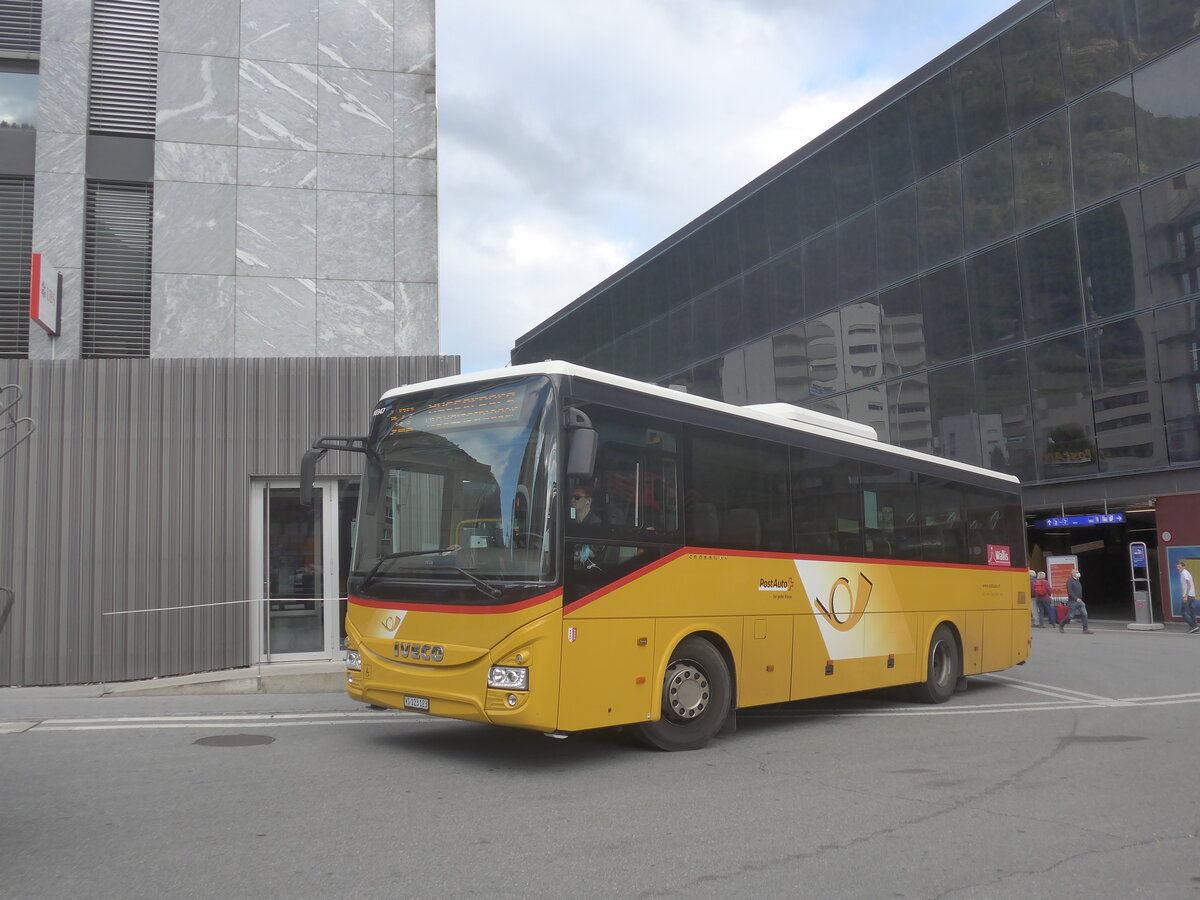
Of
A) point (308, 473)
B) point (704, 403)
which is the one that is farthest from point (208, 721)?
point (704, 403)

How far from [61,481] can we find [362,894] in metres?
11.7

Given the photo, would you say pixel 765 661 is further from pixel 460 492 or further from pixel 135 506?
pixel 135 506

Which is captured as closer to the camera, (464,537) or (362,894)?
(362,894)

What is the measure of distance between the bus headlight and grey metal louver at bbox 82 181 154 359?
12.5 m

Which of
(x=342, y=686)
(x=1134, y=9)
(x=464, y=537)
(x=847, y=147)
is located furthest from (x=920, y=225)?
(x=464, y=537)

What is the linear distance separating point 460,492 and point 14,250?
13.2m

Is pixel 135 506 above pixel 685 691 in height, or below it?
above

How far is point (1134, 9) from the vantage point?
27.5 meters

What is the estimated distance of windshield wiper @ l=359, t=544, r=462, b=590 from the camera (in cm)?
830

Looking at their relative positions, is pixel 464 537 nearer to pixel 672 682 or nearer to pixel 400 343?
pixel 672 682

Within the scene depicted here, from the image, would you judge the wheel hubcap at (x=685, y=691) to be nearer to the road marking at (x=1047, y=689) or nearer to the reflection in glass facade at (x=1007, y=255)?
the road marking at (x=1047, y=689)

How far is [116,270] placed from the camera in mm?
17828

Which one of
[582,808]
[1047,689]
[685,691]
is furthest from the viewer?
[1047,689]

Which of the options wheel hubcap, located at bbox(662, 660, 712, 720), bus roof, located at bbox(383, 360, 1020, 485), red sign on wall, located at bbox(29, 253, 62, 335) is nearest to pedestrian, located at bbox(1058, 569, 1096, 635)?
bus roof, located at bbox(383, 360, 1020, 485)
